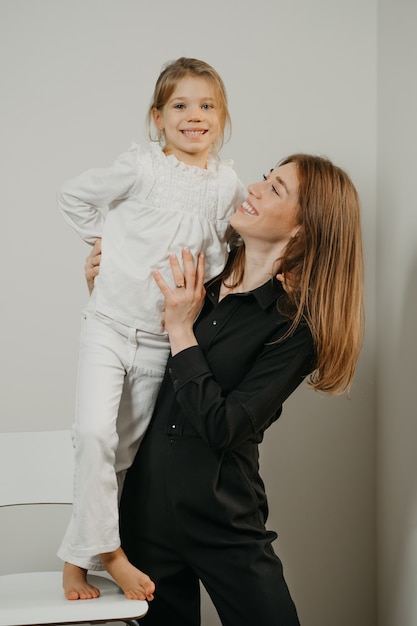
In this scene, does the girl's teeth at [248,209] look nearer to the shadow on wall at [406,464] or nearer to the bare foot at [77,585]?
the shadow on wall at [406,464]

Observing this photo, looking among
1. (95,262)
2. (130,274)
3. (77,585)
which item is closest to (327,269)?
(130,274)

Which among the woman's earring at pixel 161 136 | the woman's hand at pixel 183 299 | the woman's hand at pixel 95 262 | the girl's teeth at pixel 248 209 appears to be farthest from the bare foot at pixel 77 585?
the woman's earring at pixel 161 136

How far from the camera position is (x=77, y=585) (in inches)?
70.9

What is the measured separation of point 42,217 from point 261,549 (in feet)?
4.46

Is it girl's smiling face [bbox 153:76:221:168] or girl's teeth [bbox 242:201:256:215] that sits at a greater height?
girl's smiling face [bbox 153:76:221:168]

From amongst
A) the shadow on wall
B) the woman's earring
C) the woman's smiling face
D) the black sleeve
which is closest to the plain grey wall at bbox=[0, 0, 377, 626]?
the shadow on wall

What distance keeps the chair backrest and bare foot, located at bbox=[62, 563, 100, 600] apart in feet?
1.24

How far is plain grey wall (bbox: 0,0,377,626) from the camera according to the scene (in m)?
2.60

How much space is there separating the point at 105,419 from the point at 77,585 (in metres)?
0.38

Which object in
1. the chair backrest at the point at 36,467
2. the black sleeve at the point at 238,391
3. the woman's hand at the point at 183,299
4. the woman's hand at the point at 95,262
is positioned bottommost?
the chair backrest at the point at 36,467

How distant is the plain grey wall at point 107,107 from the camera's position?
Answer: 260 centimetres

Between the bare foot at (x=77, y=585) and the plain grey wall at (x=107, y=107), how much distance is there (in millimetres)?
913

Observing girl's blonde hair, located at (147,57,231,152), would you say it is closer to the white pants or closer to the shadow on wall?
the white pants

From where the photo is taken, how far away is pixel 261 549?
178 centimetres
